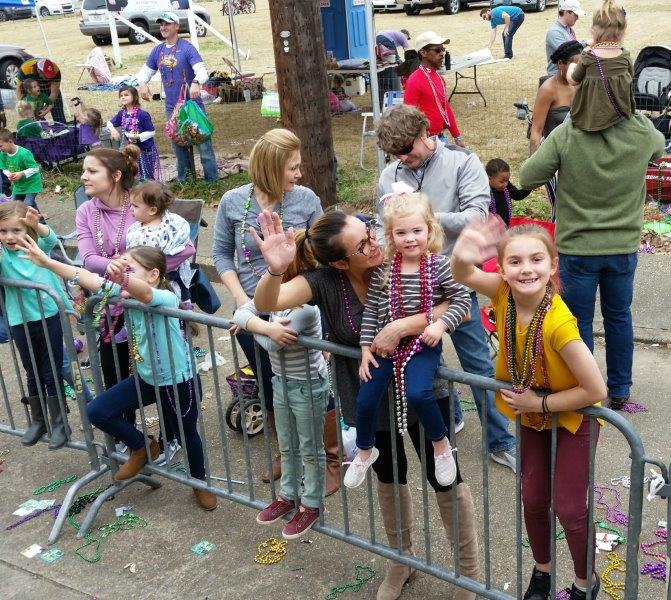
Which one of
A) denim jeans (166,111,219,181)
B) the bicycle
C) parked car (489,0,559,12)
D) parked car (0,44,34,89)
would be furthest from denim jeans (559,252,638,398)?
the bicycle

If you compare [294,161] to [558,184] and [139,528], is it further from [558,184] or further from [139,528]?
[139,528]

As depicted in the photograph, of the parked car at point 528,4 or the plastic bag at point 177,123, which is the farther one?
the parked car at point 528,4

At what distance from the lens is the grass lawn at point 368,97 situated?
34.9 ft

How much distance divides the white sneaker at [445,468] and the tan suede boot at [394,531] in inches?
14.1

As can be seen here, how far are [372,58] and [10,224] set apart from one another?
5.17 meters

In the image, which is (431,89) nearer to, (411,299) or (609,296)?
(609,296)

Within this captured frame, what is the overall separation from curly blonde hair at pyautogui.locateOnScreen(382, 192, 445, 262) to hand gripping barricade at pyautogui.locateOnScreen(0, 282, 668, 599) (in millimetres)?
436

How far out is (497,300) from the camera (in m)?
3.14

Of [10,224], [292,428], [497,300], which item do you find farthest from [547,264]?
[10,224]

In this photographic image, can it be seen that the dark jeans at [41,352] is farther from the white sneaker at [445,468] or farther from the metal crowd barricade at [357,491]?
the white sneaker at [445,468]

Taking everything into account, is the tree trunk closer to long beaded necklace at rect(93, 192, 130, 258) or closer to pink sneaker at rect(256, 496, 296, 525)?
long beaded necklace at rect(93, 192, 130, 258)

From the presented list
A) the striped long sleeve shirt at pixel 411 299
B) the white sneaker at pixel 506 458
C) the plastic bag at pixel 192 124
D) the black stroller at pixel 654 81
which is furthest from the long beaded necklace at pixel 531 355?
the plastic bag at pixel 192 124

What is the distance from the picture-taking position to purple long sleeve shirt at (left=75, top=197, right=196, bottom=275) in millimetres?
4656

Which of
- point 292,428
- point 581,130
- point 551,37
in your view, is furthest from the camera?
point 551,37
